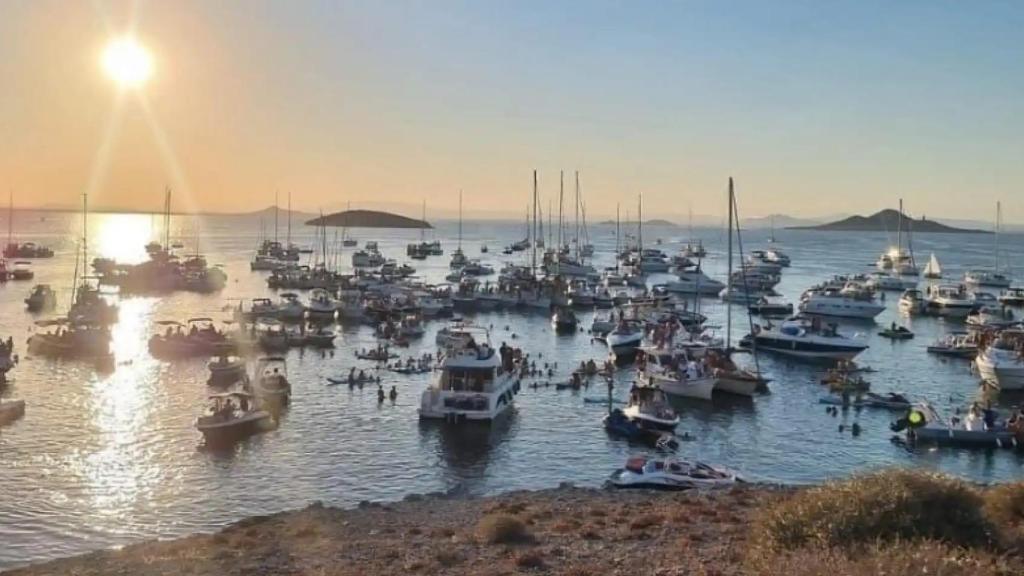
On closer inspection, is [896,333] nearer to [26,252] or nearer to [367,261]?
[367,261]

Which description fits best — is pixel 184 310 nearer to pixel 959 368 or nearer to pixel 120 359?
pixel 120 359

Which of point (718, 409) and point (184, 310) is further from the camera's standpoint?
point (184, 310)

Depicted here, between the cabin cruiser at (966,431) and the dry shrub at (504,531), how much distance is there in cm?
2314

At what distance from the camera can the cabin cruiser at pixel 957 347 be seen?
215 feet

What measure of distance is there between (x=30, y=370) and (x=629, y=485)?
38.0 m

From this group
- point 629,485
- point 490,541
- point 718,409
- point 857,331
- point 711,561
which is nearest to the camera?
point 711,561

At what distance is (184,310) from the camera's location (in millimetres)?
87938

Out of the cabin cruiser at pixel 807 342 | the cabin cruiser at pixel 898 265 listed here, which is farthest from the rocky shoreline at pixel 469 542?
the cabin cruiser at pixel 898 265

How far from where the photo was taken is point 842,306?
290 feet

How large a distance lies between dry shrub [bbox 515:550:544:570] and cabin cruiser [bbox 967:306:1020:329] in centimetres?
6989

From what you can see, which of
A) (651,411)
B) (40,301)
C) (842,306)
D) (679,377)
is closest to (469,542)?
(651,411)

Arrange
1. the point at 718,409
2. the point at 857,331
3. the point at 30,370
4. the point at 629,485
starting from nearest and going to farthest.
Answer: the point at 629,485 → the point at 718,409 → the point at 30,370 → the point at 857,331

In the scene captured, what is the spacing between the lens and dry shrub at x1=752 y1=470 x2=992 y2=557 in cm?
1374

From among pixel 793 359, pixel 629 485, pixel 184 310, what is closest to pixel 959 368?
pixel 793 359
